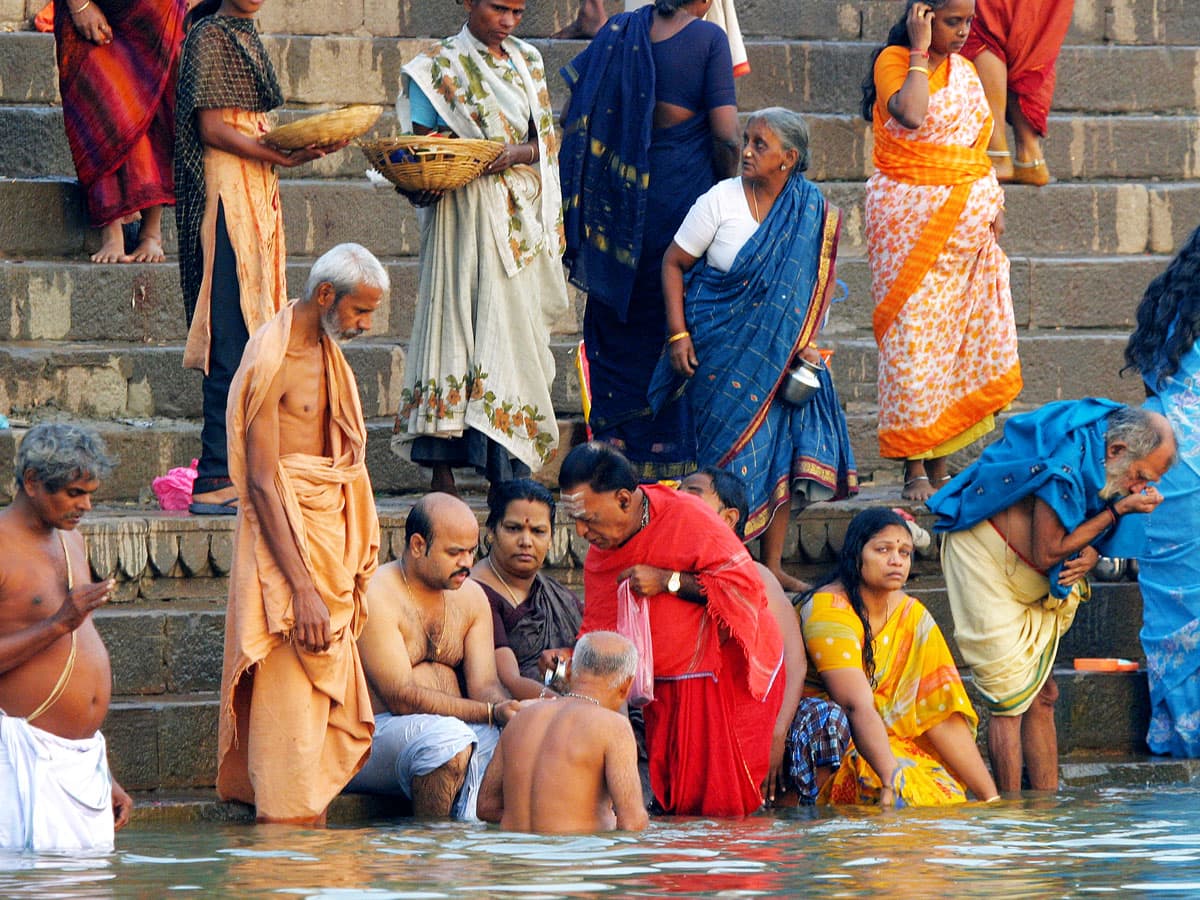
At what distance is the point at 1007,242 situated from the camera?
10852mm

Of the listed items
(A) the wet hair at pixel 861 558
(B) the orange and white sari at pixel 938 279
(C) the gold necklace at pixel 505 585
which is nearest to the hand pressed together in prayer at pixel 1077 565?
(A) the wet hair at pixel 861 558

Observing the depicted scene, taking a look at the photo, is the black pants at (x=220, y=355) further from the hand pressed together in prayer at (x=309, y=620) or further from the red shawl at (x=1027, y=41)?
the red shawl at (x=1027, y=41)

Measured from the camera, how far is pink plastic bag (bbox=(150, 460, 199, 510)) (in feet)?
27.0

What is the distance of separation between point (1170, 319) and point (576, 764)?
326 cm

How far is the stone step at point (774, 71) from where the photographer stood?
1010 cm

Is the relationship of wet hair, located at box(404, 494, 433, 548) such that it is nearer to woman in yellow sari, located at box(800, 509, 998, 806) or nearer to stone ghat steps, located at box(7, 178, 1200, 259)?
woman in yellow sari, located at box(800, 509, 998, 806)

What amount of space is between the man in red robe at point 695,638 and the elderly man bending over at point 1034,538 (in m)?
1.00

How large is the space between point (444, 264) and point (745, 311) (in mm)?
1121

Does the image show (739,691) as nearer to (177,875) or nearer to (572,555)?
(572,555)

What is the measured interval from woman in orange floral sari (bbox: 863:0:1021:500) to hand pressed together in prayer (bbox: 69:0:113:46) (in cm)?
314

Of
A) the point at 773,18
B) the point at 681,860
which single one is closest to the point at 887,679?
the point at 681,860

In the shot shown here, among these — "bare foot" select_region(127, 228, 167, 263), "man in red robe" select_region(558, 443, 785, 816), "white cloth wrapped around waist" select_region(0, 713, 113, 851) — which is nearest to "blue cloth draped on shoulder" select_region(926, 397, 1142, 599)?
"man in red robe" select_region(558, 443, 785, 816)

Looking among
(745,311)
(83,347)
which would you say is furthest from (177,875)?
(83,347)

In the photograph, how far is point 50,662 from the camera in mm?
5965
